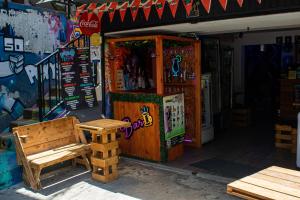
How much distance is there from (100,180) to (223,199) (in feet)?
6.29

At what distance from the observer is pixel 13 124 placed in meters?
6.72

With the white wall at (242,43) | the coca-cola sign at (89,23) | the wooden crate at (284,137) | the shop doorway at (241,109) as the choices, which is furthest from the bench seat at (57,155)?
the white wall at (242,43)

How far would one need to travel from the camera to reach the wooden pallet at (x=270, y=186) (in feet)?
10.7

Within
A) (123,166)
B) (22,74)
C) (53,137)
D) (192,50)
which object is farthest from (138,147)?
(22,74)

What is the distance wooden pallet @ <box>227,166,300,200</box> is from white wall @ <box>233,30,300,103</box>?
21.0 ft

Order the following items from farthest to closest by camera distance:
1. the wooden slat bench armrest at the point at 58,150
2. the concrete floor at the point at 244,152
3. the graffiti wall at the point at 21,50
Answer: the graffiti wall at the point at 21,50, the concrete floor at the point at 244,152, the wooden slat bench armrest at the point at 58,150

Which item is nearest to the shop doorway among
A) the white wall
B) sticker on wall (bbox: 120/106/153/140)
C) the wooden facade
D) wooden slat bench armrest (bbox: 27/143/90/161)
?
the white wall

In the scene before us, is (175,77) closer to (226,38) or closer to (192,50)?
(192,50)

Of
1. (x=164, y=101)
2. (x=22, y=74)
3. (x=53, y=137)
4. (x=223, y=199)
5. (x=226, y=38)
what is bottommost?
(x=223, y=199)

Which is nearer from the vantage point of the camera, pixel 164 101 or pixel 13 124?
pixel 164 101

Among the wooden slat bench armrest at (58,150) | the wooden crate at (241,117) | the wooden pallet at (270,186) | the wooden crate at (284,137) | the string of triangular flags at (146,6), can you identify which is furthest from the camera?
the wooden crate at (241,117)

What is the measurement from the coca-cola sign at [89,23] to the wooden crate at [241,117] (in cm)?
457

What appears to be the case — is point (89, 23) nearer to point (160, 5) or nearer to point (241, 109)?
point (160, 5)

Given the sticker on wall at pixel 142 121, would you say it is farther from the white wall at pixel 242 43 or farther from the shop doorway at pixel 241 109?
the white wall at pixel 242 43
